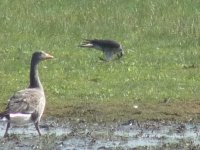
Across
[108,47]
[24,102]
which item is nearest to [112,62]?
[108,47]

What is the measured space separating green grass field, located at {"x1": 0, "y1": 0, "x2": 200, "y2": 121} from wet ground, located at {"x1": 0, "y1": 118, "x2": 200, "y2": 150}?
0.71 metres

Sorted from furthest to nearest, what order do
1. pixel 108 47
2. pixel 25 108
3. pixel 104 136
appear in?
1. pixel 108 47
2. pixel 25 108
3. pixel 104 136

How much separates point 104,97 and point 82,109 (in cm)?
107

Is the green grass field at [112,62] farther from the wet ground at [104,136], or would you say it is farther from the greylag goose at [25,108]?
the greylag goose at [25,108]

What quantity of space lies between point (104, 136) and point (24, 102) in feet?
4.31

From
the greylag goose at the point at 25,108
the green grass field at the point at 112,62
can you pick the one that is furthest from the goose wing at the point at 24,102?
the green grass field at the point at 112,62

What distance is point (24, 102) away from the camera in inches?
597

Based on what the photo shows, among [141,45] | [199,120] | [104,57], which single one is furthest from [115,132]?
[141,45]

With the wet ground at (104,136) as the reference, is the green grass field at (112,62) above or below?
above

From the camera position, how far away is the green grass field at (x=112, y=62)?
59.4 feet

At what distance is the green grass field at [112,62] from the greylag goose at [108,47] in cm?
20

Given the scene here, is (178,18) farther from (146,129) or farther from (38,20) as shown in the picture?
(146,129)

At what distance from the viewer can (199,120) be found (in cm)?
1686

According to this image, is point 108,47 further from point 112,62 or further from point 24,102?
point 24,102
